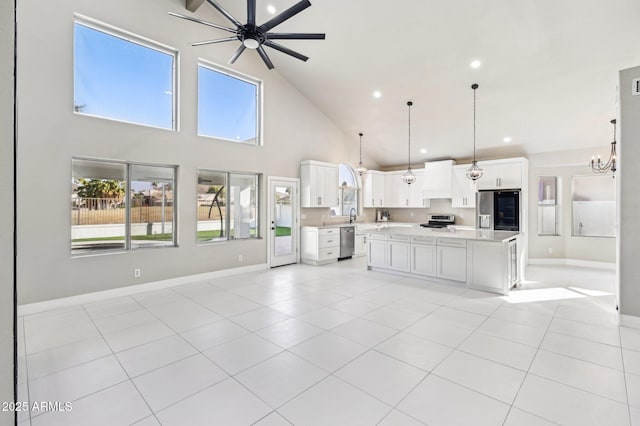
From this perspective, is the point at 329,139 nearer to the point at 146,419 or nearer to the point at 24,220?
the point at 24,220

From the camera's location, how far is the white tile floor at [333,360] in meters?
2.04

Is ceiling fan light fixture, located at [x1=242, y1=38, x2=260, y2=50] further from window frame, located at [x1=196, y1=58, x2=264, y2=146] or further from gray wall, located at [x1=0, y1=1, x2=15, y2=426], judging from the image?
gray wall, located at [x1=0, y1=1, x2=15, y2=426]

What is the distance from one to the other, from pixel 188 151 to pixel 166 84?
1.18 metres

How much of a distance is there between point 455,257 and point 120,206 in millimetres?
5488

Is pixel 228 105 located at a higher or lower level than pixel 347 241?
higher

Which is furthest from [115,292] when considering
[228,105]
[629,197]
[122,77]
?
[629,197]

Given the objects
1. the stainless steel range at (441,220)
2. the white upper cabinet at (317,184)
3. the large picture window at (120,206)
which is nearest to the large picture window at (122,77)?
the large picture window at (120,206)

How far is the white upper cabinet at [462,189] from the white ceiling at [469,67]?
1.79ft

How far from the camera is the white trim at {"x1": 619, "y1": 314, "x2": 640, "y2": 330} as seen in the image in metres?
3.41

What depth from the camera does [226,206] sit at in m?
6.00

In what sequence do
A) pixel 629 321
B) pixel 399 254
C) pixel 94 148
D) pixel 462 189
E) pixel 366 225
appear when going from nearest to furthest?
pixel 629 321
pixel 94 148
pixel 399 254
pixel 462 189
pixel 366 225

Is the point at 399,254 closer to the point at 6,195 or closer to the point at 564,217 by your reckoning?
the point at 564,217

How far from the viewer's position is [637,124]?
134 inches

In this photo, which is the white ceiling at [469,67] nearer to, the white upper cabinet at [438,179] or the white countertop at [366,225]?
the white upper cabinet at [438,179]
